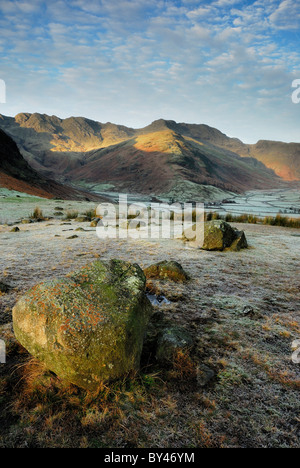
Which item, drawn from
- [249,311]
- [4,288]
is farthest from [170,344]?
[4,288]

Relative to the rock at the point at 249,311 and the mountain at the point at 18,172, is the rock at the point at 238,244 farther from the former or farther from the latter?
the mountain at the point at 18,172

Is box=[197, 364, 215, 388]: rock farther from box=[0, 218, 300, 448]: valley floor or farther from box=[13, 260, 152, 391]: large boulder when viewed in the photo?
box=[13, 260, 152, 391]: large boulder

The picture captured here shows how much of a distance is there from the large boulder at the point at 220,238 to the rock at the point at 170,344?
20.5 ft

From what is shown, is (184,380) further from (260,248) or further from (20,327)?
(260,248)

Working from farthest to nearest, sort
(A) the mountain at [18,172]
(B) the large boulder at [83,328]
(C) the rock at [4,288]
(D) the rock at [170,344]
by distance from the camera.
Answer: (A) the mountain at [18,172] < (C) the rock at [4,288] < (D) the rock at [170,344] < (B) the large boulder at [83,328]

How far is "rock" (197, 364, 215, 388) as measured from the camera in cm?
260

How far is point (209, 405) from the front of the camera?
2342 millimetres

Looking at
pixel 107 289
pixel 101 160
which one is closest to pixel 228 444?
pixel 107 289

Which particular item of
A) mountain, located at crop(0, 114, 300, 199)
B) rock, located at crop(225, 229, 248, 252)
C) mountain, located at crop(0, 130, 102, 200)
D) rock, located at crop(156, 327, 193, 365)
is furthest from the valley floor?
mountain, located at crop(0, 114, 300, 199)

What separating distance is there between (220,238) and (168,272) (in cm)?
416

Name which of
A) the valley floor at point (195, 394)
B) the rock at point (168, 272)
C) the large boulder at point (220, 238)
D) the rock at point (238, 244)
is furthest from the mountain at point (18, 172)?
the valley floor at point (195, 394)

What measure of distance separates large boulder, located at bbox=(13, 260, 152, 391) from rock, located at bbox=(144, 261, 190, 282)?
2885 mm

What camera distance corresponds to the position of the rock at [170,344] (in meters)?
2.88
